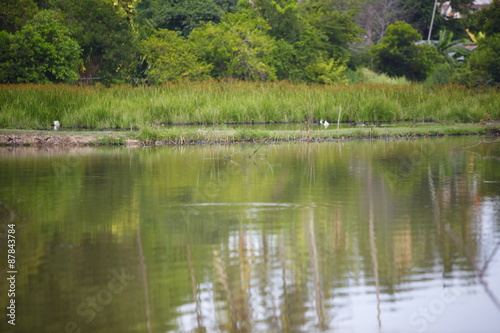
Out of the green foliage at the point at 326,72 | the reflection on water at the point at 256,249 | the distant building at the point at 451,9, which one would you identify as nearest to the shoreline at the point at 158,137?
the reflection on water at the point at 256,249

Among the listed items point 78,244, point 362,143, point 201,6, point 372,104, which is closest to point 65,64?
point 201,6

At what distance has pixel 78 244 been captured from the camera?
8.03m

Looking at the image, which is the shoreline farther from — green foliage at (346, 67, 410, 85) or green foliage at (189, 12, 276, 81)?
green foliage at (346, 67, 410, 85)

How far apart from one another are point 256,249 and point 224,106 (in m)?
19.1

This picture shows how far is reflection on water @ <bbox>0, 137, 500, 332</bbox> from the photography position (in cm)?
573

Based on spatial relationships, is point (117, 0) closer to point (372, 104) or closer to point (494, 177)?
point (372, 104)

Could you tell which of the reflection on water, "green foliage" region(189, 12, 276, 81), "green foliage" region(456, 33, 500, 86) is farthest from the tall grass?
"green foliage" region(189, 12, 276, 81)

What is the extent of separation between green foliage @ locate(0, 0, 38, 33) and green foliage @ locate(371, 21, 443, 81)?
25208 mm

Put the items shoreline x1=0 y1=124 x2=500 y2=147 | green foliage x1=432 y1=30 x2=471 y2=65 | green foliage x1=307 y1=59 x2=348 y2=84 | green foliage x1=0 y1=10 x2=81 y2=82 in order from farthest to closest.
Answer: green foliage x1=432 y1=30 x2=471 y2=65, green foliage x1=307 y1=59 x2=348 y2=84, green foliage x1=0 y1=10 x2=81 y2=82, shoreline x1=0 y1=124 x2=500 y2=147

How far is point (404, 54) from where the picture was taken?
Answer: 54.3m

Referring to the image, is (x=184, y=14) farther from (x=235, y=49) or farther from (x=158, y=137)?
(x=158, y=137)

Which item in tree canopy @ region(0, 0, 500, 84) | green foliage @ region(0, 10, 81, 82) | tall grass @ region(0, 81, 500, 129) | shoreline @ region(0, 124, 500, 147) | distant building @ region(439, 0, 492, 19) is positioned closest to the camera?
shoreline @ region(0, 124, 500, 147)

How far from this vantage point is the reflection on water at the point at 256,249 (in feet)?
18.8

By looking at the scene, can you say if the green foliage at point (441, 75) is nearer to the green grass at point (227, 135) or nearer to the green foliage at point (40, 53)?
the green foliage at point (40, 53)
